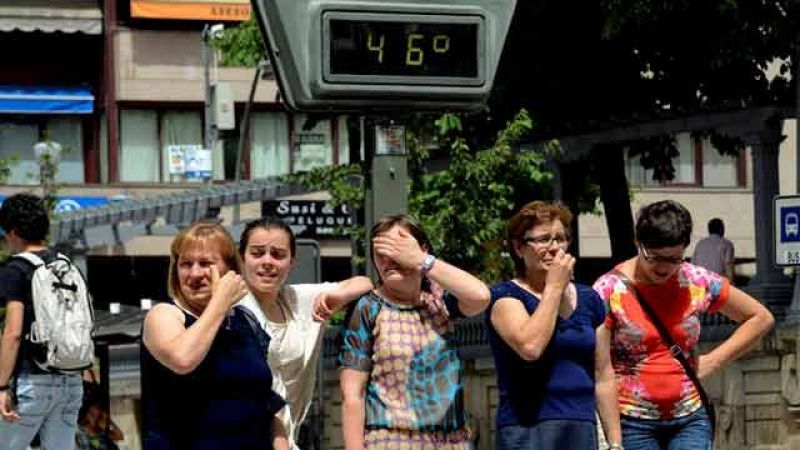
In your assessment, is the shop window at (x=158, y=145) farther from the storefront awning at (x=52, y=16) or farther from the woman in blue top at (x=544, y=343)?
the woman in blue top at (x=544, y=343)

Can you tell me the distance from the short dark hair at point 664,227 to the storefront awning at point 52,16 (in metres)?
37.0

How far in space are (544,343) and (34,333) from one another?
3.75 meters

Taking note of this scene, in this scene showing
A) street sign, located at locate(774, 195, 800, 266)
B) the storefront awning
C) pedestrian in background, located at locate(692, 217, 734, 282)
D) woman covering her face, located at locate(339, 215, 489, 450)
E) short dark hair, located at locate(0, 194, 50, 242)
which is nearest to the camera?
woman covering her face, located at locate(339, 215, 489, 450)

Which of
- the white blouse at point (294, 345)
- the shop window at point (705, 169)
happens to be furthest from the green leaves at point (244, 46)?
the shop window at point (705, 169)

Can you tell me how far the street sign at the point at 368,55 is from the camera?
8844 mm

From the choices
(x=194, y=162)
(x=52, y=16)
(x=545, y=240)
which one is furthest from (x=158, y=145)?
(x=545, y=240)

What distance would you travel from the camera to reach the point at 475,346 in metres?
18.7

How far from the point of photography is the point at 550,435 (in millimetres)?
8328

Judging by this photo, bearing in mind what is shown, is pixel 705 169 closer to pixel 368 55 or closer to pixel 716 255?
pixel 716 255

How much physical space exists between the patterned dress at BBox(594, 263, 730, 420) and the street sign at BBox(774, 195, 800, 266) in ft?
25.9

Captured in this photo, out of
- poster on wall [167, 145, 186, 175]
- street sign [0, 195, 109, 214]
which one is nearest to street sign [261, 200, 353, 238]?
poster on wall [167, 145, 186, 175]

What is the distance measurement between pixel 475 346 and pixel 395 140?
10012mm

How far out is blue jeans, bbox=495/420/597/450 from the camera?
27.3ft

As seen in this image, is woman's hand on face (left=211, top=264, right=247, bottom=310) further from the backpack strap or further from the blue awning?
the blue awning
